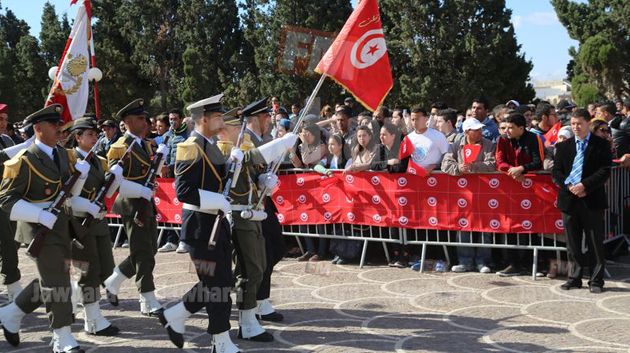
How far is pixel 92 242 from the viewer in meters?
6.48

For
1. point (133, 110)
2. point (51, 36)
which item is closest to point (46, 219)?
point (133, 110)

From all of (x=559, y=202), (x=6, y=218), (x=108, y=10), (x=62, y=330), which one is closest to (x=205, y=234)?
(x=62, y=330)

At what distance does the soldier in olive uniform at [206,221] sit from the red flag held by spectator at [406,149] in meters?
3.68

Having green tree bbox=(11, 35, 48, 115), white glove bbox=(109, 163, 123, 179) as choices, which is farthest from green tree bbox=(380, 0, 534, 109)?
white glove bbox=(109, 163, 123, 179)

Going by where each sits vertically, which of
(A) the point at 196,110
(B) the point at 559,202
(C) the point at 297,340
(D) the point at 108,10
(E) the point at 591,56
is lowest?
(C) the point at 297,340

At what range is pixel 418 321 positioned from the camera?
6438 millimetres

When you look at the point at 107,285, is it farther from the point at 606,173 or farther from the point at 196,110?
the point at 606,173

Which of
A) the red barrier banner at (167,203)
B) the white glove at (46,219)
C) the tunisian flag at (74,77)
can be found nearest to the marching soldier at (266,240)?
the white glove at (46,219)

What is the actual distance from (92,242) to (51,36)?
43.0 meters

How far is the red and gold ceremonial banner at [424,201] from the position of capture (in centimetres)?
802

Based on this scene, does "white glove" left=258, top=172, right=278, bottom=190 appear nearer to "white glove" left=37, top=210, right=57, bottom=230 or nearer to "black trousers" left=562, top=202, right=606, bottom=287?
"white glove" left=37, top=210, right=57, bottom=230

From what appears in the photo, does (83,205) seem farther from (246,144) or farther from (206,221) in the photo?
(246,144)

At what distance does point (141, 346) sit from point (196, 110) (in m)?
2.10

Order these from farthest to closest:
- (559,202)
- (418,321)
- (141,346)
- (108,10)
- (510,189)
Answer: (108,10) < (510,189) < (559,202) < (418,321) < (141,346)
